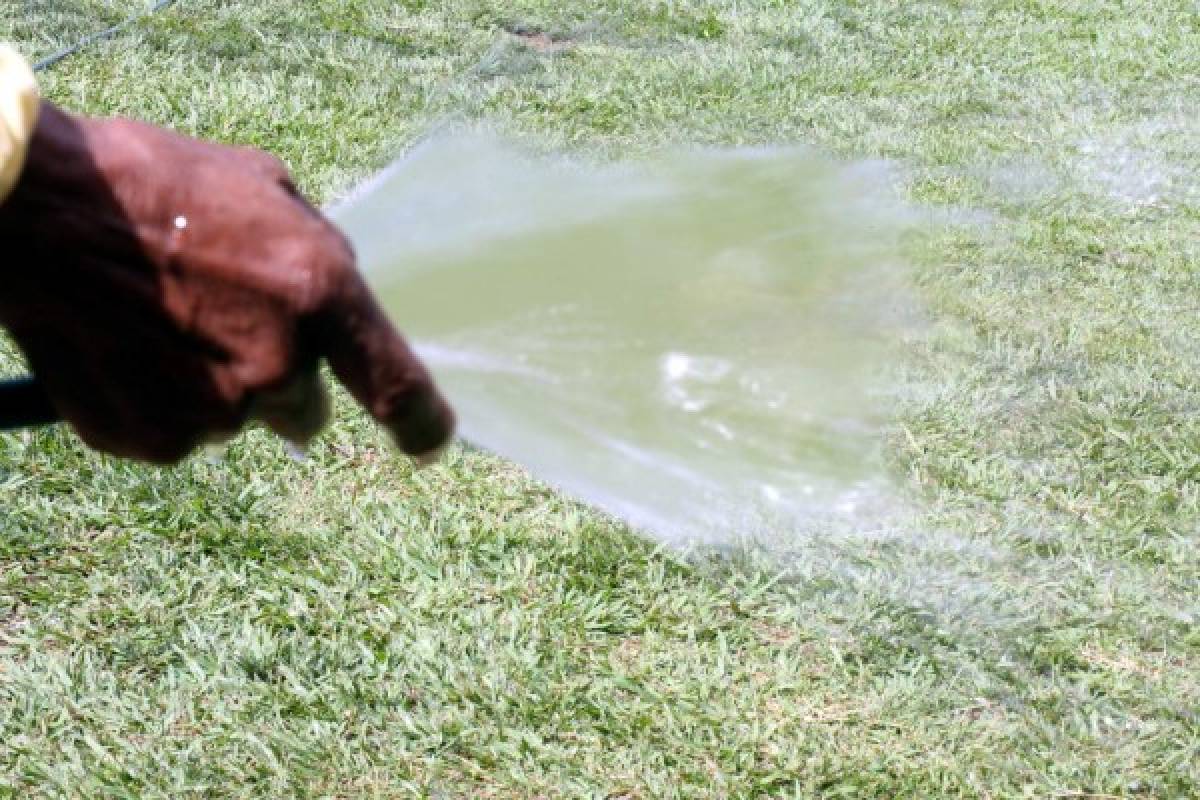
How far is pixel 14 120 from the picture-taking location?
863mm

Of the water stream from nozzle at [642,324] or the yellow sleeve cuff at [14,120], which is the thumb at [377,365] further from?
the water stream from nozzle at [642,324]

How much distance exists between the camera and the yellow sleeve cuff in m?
0.85

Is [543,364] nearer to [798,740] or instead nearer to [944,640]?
[798,740]

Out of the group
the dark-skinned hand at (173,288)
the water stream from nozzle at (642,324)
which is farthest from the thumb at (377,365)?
the water stream from nozzle at (642,324)

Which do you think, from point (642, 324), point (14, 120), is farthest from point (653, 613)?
point (14, 120)

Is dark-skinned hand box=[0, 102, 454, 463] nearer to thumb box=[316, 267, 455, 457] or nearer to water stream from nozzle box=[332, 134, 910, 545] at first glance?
thumb box=[316, 267, 455, 457]

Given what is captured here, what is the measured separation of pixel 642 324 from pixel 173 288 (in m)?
0.83

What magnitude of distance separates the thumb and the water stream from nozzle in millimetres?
585

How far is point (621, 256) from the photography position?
172cm

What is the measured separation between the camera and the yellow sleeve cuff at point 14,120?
2.78 ft

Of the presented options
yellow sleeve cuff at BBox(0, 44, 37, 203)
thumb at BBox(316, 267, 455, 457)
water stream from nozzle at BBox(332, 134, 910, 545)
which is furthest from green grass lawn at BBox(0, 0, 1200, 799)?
yellow sleeve cuff at BBox(0, 44, 37, 203)

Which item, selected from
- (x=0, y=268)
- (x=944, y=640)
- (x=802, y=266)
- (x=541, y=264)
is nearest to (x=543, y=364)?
(x=541, y=264)

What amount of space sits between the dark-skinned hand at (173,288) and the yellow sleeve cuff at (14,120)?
11 millimetres

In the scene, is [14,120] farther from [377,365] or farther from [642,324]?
[642,324]
